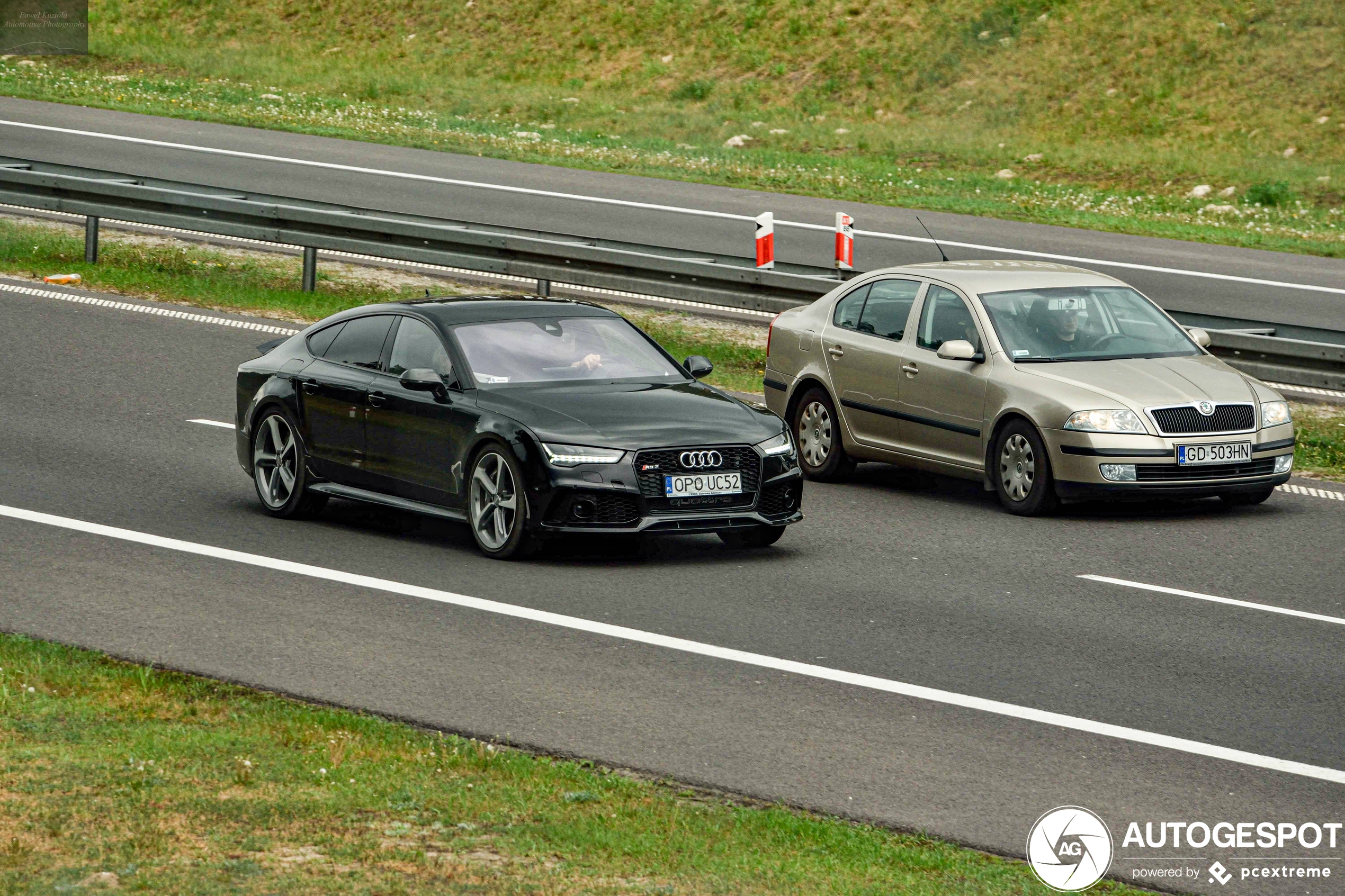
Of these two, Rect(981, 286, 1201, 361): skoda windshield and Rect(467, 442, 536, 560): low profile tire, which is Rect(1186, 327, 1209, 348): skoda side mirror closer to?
Rect(981, 286, 1201, 361): skoda windshield

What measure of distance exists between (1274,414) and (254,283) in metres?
12.5

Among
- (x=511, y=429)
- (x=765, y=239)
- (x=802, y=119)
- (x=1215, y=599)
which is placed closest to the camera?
(x=1215, y=599)

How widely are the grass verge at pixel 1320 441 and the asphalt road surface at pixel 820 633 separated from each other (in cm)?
122

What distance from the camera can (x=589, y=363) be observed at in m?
11.7

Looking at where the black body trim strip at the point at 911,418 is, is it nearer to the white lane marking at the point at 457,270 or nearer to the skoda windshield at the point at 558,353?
the skoda windshield at the point at 558,353

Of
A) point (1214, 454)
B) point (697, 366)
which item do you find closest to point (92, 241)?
point (697, 366)

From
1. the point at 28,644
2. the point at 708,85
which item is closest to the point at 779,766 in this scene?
the point at 28,644

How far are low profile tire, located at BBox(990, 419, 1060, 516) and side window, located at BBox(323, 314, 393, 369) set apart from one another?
415 cm

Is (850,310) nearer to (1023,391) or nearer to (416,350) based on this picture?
(1023,391)

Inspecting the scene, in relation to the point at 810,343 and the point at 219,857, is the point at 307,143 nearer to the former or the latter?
the point at 810,343

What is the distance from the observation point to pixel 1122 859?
6.29m

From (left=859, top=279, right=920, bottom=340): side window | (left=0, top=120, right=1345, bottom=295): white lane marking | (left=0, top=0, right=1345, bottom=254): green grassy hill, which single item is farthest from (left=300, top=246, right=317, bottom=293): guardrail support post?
(left=0, top=0, right=1345, bottom=254): green grassy hill

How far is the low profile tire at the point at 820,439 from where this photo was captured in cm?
1421

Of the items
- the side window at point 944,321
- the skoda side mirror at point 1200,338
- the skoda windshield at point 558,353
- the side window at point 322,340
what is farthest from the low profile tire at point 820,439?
the side window at point 322,340
